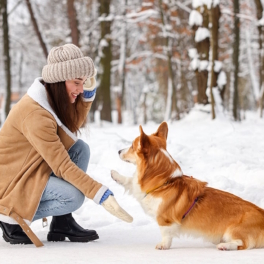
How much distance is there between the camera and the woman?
9.87 feet

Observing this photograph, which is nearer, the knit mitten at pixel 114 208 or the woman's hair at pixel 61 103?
the knit mitten at pixel 114 208

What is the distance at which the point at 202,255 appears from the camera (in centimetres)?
260

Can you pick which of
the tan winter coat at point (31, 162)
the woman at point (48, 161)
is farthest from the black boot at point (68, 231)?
the tan winter coat at point (31, 162)

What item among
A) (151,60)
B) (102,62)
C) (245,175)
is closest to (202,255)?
(245,175)

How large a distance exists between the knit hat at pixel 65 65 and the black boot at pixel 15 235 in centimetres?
114

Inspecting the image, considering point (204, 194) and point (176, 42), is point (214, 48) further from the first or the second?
point (176, 42)

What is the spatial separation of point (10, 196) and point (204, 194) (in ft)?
4.66

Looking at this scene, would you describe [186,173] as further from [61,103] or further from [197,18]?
[197,18]

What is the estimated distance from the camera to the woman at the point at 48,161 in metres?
3.01

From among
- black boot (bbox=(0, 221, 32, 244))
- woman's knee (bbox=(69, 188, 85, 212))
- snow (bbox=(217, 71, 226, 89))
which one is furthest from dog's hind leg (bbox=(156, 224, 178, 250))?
snow (bbox=(217, 71, 226, 89))

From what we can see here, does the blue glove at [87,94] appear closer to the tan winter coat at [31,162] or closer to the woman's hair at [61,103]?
the woman's hair at [61,103]

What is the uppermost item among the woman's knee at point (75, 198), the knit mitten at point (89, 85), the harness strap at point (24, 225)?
the knit mitten at point (89, 85)

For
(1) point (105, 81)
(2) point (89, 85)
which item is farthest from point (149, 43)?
(2) point (89, 85)

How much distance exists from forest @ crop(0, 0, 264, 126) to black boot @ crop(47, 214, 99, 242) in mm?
6024
